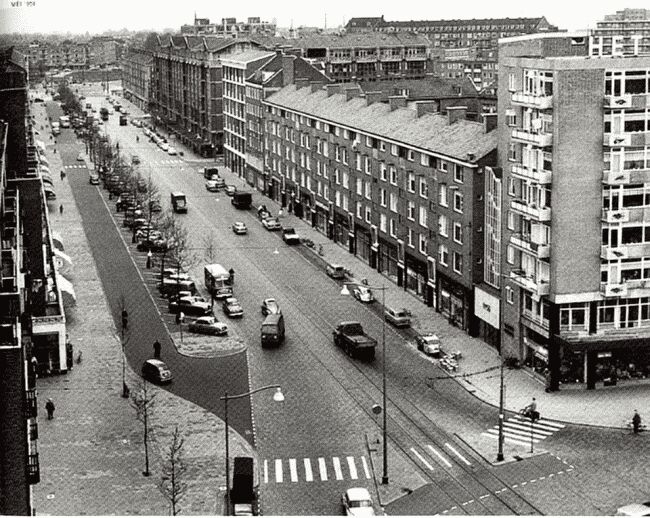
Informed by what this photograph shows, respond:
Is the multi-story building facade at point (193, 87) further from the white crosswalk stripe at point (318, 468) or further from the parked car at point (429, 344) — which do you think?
the white crosswalk stripe at point (318, 468)

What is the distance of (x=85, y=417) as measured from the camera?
3597 centimetres

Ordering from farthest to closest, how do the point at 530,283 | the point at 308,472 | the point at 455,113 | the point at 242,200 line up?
1. the point at 242,200
2. the point at 455,113
3. the point at 530,283
4. the point at 308,472

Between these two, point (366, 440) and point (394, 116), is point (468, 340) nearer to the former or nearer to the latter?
point (366, 440)

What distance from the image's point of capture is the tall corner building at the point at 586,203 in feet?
124

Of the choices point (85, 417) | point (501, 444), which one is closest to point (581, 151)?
point (501, 444)

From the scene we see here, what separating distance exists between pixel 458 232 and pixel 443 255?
196cm

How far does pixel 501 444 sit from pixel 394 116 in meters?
28.2

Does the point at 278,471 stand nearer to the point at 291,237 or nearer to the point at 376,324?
the point at 376,324

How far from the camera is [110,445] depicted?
33375 mm

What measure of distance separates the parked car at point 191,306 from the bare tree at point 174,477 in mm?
14887

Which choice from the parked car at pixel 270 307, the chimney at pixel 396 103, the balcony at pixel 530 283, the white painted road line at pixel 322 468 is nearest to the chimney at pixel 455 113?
the chimney at pixel 396 103

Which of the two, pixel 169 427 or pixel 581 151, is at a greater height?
pixel 581 151

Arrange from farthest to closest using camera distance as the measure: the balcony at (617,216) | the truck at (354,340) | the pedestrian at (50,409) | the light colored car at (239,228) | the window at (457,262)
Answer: the light colored car at (239,228) → the window at (457,262) → the truck at (354,340) → the balcony at (617,216) → the pedestrian at (50,409)

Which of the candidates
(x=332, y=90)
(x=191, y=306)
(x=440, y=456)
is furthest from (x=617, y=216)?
(x=332, y=90)
